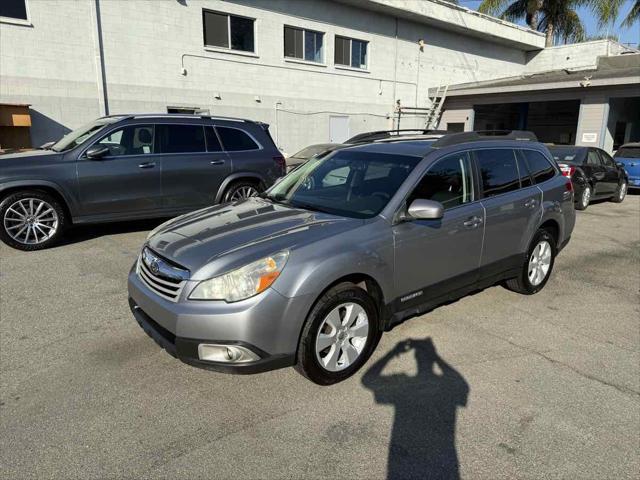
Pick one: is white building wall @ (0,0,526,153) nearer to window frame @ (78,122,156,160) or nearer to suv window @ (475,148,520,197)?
window frame @ (78,122,156,160)

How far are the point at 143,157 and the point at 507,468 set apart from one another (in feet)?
21.3

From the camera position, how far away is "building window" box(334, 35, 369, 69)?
18.7m

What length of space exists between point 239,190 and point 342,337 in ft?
17.7

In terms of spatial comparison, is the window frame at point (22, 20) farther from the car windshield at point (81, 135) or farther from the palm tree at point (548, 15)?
the palm tree at point (548, 15)

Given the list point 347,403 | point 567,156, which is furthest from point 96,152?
Result: point 567,156

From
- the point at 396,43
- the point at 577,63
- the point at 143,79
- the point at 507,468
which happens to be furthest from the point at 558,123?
the point at 507,468

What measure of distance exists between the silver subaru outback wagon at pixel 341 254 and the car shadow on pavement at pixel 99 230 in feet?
13.4

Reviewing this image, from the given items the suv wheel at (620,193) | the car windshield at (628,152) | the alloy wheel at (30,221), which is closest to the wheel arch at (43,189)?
the alloy wheel at (30,221)

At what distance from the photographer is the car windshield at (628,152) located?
14461mm

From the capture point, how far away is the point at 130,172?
7.02m

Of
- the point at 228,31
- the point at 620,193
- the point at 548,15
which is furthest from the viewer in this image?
the point at 548,15

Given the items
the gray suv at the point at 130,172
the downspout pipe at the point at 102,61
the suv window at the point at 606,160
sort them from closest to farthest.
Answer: the gray suv at the point at 130,172, the suv window at the point at 606,160, the downspout pipe at the point at 102,61

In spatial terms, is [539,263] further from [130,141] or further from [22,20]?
[22,20]

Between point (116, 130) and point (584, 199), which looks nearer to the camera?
point (116, 130)
